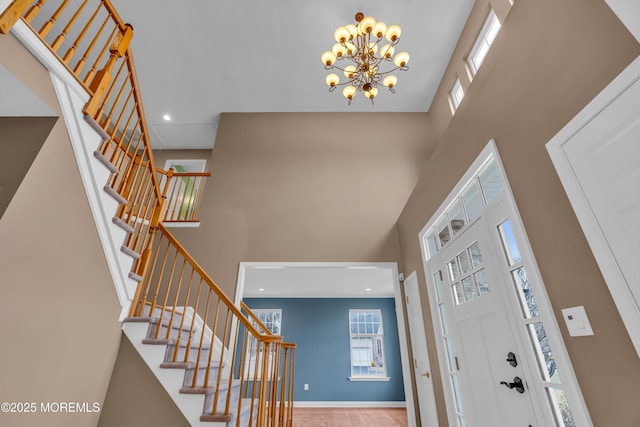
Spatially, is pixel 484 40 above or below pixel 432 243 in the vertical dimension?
above

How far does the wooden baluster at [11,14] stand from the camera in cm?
132

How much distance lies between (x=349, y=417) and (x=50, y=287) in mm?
6388

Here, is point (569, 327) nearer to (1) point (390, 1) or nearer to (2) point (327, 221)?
(2) point (327, 221)

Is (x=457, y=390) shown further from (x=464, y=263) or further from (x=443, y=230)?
(x=443, y=230)

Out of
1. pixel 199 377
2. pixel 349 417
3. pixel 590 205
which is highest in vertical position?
pixel 590 205

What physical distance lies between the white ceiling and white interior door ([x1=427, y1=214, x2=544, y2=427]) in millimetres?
3231

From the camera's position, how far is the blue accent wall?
7512 mm

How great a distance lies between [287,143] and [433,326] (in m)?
3.57

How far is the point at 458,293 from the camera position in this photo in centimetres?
248

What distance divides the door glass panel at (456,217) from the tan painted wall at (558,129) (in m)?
0.53

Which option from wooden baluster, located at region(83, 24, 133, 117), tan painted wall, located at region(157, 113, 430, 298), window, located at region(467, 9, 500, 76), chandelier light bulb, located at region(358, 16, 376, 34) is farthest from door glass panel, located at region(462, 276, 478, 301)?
wooden baluster, located at region(83, 24, 133, 117)

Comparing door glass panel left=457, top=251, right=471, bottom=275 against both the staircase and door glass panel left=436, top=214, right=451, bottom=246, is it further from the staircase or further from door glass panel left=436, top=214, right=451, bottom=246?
the staircase

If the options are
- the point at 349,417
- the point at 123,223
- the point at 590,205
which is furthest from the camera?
the point at 349,417

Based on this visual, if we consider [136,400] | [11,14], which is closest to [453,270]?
[136,400]
